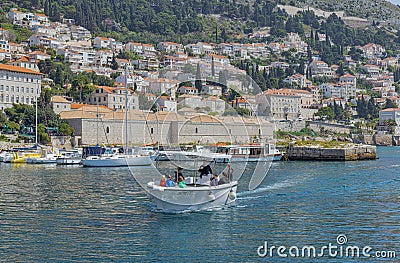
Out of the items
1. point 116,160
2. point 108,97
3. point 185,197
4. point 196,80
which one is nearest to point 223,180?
point 185,197

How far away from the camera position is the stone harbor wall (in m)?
34.7

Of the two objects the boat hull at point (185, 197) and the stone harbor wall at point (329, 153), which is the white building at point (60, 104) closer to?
the stone harbor wall at point (329, 153)

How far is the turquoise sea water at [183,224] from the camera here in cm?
959

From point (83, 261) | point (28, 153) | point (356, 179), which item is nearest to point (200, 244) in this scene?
point (83, 261)

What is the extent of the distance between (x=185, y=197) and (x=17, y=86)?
40.2 meters

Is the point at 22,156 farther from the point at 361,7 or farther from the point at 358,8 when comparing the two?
the point at 361,7

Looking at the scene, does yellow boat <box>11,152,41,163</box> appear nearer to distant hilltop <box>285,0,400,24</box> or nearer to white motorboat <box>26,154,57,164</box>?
white motorboat <box>26,154,57,164</box>

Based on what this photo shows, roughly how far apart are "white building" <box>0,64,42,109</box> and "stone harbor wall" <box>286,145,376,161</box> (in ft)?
80.5

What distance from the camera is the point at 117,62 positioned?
3265 inches

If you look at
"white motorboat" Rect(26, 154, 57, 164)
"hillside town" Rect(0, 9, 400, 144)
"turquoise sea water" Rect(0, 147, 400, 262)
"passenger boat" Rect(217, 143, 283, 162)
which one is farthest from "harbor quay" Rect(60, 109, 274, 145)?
"turquoise sea water" Rect(0, 147, 400, 262)

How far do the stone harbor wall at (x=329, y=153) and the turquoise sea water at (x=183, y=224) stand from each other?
16156 millimetres

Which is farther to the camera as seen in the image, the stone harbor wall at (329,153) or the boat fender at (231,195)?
the stone harbor wall at (329,153)

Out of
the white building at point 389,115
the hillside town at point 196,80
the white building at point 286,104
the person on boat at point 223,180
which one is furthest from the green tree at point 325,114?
the person on boat at point 223,180

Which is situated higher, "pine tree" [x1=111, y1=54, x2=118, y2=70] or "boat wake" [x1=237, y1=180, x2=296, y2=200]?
"pine tree" [x1=111, y1=54, x2=118, y2=70]
